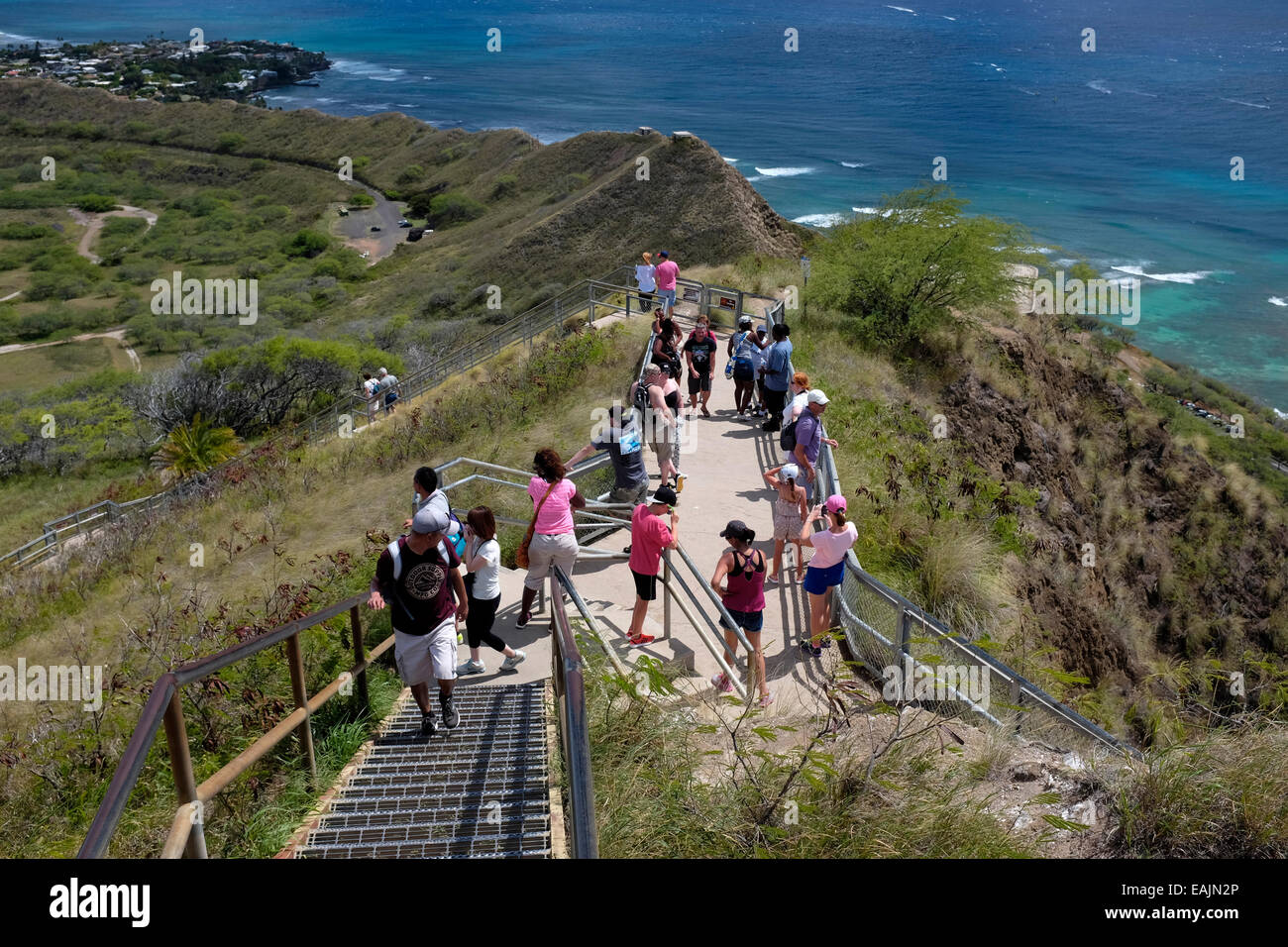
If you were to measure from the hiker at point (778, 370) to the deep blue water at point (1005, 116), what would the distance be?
92.7 feet

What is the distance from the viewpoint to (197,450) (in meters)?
24.7

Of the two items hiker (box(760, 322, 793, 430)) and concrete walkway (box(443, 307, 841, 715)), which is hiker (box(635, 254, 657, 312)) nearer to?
concrete walkway (box(443, 307, 841, 715))

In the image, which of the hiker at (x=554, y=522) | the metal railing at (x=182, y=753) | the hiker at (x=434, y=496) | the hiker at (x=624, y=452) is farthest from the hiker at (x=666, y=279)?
the metal railing at (x=182, y=753)

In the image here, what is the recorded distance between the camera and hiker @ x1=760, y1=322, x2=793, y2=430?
13570 millimetres

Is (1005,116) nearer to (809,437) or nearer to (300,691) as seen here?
(809,437)

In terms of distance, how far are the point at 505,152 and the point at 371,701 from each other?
73535mm

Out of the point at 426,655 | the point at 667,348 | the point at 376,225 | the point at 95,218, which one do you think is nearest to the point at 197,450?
the point at 667,348

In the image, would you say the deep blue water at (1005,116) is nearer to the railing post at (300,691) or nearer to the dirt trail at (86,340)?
the railing post at (300,691)

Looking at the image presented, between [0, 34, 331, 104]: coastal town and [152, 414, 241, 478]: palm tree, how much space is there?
380ft

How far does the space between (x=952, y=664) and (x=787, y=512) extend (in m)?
2.59

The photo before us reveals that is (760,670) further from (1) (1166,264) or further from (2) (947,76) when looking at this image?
(2) (947,76)

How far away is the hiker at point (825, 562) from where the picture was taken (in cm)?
819

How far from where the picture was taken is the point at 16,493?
2811cm
